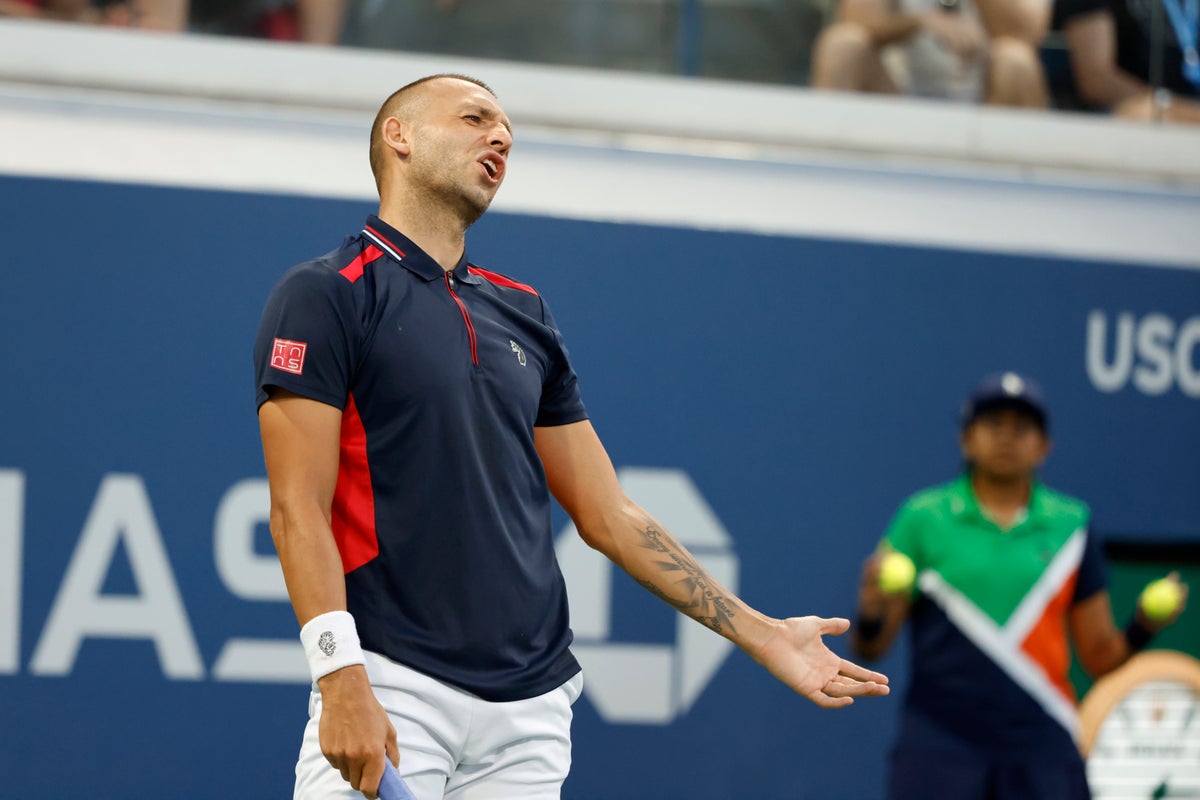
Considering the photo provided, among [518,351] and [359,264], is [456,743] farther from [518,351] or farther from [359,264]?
[359,264]

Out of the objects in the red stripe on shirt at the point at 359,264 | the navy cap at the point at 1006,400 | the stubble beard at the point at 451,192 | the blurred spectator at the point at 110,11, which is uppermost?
the blurred spectator at the point at 110,11

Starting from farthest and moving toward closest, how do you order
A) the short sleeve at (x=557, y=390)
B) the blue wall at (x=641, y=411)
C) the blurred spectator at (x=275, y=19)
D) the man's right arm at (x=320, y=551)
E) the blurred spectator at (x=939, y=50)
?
1. the blurred spectator at (x=939, y=50)
2. the blurred spectator at (x=275, y=19)
3. the blue wall at (x=641, y=411)
4. the short sleeve at (x=557, y=390)
5. the man's right arm at (x=320, y=551)

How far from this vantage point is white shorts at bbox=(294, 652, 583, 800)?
2262 millimetres

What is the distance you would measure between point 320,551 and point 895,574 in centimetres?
214

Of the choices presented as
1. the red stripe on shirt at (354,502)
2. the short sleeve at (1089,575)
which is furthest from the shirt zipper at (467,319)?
the short sleeve at (1089,575)

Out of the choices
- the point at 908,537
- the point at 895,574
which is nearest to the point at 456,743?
the point at 895,574

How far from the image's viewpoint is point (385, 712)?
7.34ft

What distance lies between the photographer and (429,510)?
234cm

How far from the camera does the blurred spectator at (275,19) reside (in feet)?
17.1

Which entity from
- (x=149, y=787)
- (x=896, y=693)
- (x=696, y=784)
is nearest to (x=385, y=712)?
(x=149, y=787)

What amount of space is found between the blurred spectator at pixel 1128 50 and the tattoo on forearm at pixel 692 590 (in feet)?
13.7

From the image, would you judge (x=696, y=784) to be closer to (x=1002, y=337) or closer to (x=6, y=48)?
(x=1002, y=337)

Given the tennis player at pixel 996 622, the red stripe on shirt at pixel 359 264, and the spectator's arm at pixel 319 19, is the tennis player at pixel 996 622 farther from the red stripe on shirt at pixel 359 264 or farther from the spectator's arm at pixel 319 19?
the spectator's arm at pixel 319 19

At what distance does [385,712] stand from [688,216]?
3.42m
